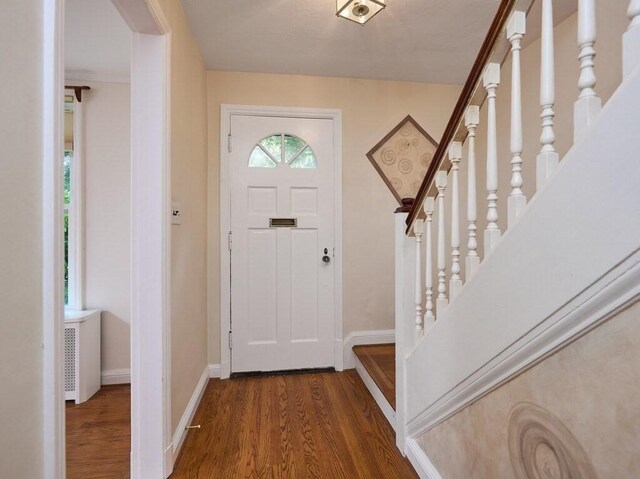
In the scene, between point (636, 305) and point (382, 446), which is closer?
point (636, 305)

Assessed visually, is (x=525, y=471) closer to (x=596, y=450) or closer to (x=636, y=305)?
(x=596, y=450)

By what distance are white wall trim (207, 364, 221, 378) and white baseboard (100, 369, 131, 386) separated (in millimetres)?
636

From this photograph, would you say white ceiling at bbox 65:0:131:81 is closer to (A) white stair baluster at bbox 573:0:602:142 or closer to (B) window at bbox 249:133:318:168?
(B) window at bbox 249:133:318:168

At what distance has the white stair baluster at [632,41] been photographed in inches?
24.6

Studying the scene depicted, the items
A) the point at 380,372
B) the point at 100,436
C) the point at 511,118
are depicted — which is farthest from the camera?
the point at 380,372

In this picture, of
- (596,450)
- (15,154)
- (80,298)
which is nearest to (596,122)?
(596,450)

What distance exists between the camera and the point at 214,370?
2.46 meters

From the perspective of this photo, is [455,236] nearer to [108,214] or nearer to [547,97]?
[547,97]

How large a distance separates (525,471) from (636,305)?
607 mm

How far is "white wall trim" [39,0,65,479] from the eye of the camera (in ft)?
2.26

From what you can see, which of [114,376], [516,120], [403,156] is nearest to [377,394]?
[516,120]

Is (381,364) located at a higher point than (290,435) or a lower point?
higher

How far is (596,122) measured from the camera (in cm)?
67

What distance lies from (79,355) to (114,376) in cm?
39
